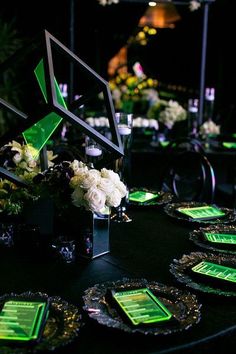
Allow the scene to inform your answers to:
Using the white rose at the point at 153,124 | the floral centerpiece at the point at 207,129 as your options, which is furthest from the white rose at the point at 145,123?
the floral centerpiece at the point at 207,129

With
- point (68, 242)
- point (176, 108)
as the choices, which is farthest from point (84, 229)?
point (176, 108)

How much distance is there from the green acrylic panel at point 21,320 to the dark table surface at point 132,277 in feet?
Result: 0.31

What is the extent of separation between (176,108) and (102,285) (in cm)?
291

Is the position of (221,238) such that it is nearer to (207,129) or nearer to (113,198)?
(113,198)

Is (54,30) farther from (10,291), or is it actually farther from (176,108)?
(10,291)

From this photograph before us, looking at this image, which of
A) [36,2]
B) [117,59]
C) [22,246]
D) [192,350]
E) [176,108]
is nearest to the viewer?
[192,350]

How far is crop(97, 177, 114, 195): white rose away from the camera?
1629 mm

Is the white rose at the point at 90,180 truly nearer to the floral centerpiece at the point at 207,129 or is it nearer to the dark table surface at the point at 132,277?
the dark table surface at the point at 132,277

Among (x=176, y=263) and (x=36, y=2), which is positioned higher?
(x=36, y=2)

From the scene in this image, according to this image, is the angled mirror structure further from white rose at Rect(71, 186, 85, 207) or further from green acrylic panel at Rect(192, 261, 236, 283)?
green acrylic panel at Rect(192, 261, 236, 283)

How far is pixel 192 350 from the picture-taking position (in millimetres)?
1198

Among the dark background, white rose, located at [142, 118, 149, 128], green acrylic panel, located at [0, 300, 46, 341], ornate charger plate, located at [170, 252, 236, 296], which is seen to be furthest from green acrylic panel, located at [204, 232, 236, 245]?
the dark background

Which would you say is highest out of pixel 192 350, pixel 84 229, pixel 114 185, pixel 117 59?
pixel 117 59

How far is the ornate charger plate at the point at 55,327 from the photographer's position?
1136mm
